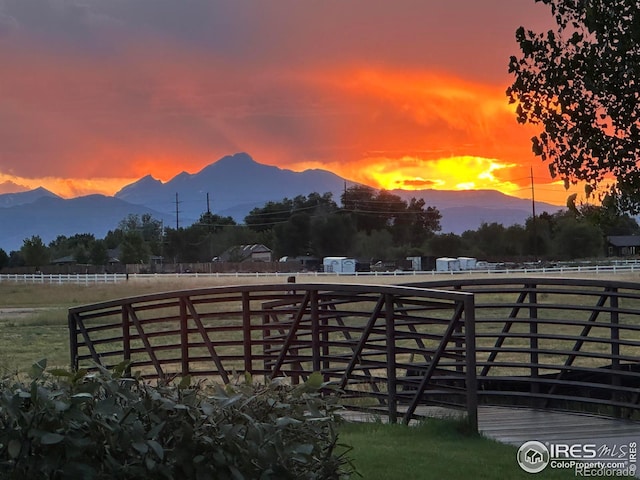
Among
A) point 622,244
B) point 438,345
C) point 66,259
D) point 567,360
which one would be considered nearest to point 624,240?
point 622,244

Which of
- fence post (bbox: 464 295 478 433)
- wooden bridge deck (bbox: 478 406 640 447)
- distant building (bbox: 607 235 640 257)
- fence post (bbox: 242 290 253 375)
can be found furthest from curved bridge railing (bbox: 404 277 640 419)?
distant building (bbox: 607 235 640 257)

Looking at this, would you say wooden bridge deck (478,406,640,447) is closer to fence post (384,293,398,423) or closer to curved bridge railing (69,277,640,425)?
curved bridge railing (69,277,640,425)

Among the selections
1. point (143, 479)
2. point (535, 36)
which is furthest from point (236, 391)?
point (535, 36)

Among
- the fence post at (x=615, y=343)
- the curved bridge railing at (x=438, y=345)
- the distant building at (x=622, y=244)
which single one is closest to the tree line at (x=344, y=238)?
the distant building at (x=622, y=244)

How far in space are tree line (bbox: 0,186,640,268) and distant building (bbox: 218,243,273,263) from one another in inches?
60.0

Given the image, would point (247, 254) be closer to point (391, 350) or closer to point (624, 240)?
point (624, 240)

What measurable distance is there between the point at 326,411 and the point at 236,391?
16.5 inches

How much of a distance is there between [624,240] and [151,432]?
4222 inches

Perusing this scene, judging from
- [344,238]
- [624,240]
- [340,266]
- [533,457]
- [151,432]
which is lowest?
[533,457]

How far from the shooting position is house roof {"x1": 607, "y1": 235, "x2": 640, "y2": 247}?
100500mm

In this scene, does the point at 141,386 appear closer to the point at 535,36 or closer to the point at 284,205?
the point at 535,36

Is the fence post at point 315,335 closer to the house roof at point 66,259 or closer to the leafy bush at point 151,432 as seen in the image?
the leafy bush at point 151,432

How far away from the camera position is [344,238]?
110625mm

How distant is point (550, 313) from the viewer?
31.9 meters
